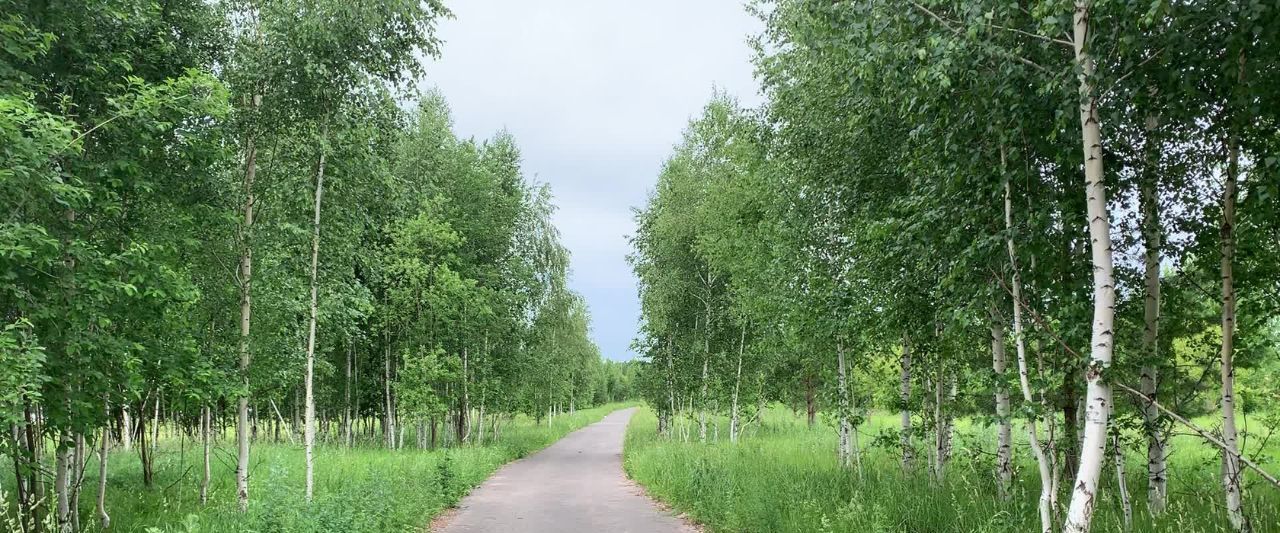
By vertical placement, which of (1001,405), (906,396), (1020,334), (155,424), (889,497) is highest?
(1020,334)

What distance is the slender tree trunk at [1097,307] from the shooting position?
4.53 metres

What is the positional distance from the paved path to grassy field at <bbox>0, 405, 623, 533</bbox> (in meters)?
0.61

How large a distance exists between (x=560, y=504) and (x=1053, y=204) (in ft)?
29.9

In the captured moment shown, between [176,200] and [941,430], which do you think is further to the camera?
[941,430]

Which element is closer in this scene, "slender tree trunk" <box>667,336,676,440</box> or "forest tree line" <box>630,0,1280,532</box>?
"forest tree line" <box>630,0,1280,532</box>

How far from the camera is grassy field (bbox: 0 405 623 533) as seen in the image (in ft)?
23.0

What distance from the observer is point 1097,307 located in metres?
4.71

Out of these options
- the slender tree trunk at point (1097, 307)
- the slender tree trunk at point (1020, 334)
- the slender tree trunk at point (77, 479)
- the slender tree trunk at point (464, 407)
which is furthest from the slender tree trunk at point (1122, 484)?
the slender tree trunk at point (464, 407)

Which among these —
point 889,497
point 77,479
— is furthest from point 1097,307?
point 77,479

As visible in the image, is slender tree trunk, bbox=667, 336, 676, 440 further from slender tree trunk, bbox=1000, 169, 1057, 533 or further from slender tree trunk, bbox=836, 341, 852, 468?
slender tree trunk, bbox=1000, 169, 1057, 533

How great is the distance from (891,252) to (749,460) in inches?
290

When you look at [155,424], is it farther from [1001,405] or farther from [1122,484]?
[1122,484]

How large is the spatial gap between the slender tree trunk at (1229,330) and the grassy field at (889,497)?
264 millimetres

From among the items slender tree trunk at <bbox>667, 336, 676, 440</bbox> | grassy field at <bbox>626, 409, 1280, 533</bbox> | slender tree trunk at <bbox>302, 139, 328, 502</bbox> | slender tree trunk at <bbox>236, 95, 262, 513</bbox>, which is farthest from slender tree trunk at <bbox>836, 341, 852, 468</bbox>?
slender tree trunk at <bbox>667, 336, 676, 440</bbox>
